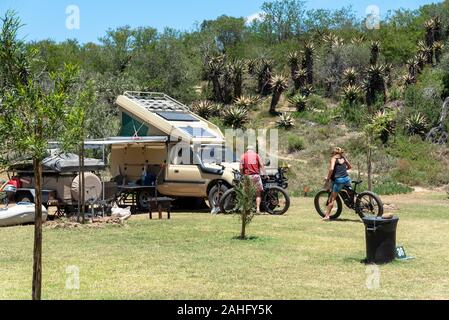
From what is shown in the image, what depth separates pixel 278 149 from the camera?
31891 millimetres

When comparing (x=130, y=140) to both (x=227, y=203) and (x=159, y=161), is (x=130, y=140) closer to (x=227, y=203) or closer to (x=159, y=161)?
(x=159, y=161)

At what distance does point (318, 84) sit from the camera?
41.5 metres

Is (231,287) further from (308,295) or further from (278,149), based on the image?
(278,149)

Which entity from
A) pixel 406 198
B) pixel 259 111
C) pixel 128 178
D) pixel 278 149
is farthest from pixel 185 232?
pixel 259 111

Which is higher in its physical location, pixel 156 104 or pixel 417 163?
pixel 156 104

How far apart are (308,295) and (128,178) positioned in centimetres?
1240

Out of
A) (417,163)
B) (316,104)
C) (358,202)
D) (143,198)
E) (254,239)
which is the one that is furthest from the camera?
(316,104)

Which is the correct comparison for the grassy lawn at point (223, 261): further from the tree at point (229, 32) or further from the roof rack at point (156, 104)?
the tree at point (229, 32)

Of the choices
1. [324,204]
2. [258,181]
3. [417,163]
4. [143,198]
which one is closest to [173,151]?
[143,198]

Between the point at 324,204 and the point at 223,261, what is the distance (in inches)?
276

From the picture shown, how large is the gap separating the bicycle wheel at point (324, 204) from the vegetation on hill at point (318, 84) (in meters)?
3.46

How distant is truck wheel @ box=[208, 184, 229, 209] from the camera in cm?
1695

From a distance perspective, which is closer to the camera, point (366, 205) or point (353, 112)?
point (366, 205)

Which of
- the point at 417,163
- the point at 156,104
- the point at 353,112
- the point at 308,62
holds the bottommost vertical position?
the point at 417,163
